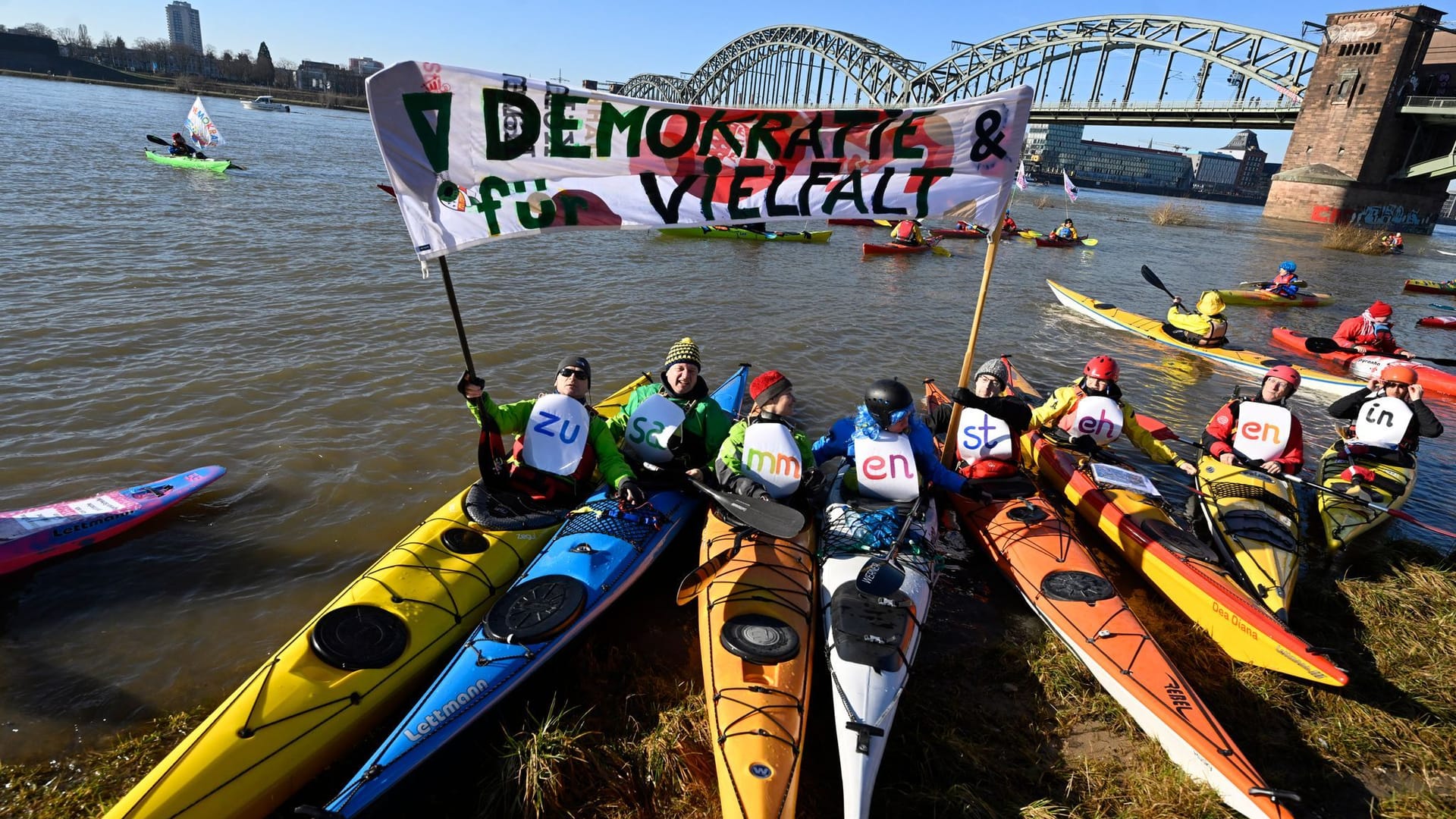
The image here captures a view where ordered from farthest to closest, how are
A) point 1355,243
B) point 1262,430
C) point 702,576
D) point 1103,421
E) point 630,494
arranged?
point 1355,243 < point 1103,421 < point 1262,430 < point 630,494 < point 702,576

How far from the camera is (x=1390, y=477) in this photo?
6633 millimetres

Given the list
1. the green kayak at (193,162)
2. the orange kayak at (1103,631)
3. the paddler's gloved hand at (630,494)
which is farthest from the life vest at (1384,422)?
the green kayak at (193,162)

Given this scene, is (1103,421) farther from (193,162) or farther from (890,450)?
(193,162)

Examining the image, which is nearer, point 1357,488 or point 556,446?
point 556,446

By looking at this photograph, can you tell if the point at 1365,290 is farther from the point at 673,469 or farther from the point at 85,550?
the point at 85,550

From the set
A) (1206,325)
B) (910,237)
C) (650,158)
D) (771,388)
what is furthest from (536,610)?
(910,237)

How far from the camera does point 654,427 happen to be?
5617 millimetres

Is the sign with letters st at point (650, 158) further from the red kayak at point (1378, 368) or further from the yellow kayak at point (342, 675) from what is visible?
the red kayak at point (1378, 368)

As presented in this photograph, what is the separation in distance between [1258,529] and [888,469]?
10.4 feet

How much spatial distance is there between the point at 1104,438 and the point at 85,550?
30.1 ft

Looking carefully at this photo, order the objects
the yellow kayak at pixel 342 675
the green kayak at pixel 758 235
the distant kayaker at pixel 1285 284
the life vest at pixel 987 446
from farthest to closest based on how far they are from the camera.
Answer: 1. the green kayak at pixel 758 235
2. the distant kayaker at pixel 1285 284
3. the life vest at pixel 987 446
4. the yellow kayak at pixel 342 675

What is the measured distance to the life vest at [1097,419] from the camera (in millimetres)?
6793

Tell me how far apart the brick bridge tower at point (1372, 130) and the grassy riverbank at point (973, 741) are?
56323mm

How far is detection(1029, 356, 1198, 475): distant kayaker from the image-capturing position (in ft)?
22.0
